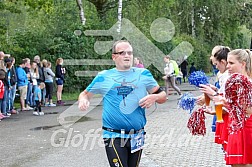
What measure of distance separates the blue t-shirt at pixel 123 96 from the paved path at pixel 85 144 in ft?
9.20

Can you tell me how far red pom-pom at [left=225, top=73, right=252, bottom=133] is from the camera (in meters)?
5.00

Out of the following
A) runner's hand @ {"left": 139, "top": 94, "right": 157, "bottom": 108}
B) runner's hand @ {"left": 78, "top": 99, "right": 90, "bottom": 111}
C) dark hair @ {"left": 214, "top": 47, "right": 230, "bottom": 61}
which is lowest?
runner's hand @ {"left": 78, "top": 99, "right": 90, "bottom": 111}

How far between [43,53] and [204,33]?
27.6 m

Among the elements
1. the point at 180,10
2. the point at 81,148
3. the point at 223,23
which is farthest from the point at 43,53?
the point at 223,23

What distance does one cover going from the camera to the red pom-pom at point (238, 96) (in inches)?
197

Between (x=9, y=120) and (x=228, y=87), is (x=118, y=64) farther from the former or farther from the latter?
(x=9, y=120)

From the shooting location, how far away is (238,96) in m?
5.01

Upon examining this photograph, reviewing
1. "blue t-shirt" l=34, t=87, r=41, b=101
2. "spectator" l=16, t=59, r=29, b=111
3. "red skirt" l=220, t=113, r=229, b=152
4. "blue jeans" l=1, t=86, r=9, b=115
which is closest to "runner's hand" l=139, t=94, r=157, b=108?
"red skirt" l=220, t=113, r=229, b=152

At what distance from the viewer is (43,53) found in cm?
2216

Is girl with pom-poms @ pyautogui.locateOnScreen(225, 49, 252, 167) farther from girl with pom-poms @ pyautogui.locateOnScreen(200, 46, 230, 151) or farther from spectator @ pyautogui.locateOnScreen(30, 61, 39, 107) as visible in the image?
spectator @ pyautogui.locateOnScreen(30, 61, 39, 107)

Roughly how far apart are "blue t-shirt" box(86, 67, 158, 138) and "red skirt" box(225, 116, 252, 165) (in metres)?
1.03

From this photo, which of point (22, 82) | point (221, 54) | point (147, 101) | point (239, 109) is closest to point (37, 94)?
point (22, 82)

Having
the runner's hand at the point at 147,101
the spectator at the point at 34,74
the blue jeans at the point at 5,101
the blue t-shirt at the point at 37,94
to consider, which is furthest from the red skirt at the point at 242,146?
the spectator at the point at 34,74

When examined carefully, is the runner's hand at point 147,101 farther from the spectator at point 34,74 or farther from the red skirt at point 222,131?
the spectator at point 34,74
